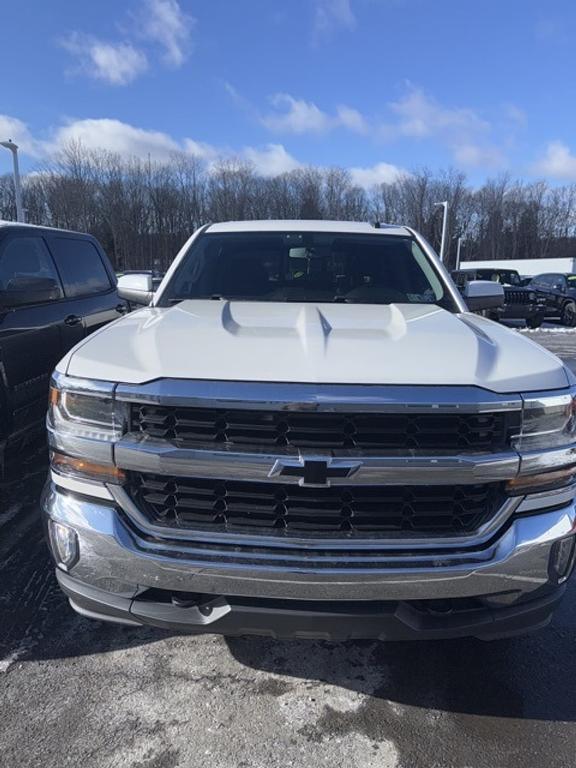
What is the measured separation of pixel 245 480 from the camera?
78.4 inches

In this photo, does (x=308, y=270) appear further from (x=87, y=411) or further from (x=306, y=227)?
(x=87, y=411)

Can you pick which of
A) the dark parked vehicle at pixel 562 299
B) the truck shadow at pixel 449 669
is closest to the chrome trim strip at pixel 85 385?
the truck shadow at pixel 449 669

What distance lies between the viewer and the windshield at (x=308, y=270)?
358cm

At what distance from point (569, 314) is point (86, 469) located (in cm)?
2111

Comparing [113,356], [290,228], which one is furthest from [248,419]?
[290,228]

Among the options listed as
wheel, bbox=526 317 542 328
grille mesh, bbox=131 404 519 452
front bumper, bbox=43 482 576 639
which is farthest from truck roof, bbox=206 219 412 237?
wheel, bbox=526 317 542 328

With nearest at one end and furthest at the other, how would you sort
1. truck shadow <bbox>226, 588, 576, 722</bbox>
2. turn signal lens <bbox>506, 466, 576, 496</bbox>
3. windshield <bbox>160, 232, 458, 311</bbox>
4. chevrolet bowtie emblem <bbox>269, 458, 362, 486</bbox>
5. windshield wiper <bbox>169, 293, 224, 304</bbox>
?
chevrolet bowtie emblem <bbox>269, 458, 362, 486</bbox>
turn signal lens <bbox>506, 466, 576, 496</bbox>
truck shadow <bbox>226, 588, 576, 722</bbox>
windshield wiper <bbox>169, 293, 224, 304</bbox>
windshield <bbox>160, 232, 458, 311</bbox>

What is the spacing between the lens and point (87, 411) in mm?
2125

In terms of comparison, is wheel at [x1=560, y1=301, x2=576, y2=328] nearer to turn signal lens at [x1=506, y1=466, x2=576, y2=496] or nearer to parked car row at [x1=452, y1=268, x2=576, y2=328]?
parked car row at [x1=452, y1=268, x2=576, y2=328]

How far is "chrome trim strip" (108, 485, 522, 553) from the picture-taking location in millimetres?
2006

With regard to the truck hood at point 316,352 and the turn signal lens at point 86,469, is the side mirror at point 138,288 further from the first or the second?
the turn signal lens at point 86,469

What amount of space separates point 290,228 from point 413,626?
291 centimetres

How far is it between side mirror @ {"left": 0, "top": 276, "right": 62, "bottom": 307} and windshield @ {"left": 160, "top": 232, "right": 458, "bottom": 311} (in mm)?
1318

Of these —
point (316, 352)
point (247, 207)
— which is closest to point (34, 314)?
point (316, 352)
